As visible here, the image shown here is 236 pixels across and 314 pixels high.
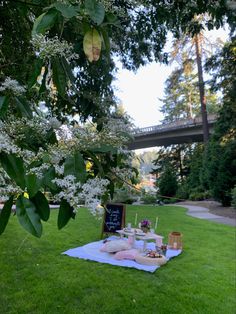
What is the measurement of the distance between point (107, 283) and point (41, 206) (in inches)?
137

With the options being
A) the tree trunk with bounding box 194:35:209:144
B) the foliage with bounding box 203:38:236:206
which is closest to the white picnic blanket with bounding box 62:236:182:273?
the foliage with bounding box 203:38:236:206

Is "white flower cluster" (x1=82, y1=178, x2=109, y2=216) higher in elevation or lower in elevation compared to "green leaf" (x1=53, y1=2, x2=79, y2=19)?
lower

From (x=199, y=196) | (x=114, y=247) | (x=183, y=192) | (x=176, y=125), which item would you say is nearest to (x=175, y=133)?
(x=176, y=125)

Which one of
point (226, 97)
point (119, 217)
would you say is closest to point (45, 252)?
point (119, 217)

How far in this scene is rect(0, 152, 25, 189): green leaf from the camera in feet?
2.88

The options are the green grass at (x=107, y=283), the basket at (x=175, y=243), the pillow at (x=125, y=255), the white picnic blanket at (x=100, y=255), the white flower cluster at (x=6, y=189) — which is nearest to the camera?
the white flower cluster at (x=6, y=189)

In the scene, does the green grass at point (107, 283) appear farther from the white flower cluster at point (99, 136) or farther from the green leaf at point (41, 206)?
the green leaf at point (41, 206)

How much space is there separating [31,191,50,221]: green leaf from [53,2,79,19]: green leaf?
0.50 meters

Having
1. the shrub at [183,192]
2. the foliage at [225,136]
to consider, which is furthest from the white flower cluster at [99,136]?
the shrub at [183,192]

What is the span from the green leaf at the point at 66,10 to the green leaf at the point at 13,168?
1.33 ft

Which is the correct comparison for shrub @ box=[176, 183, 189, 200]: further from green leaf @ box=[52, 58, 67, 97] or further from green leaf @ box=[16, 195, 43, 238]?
green leaf @ box=[16, 195, 43, 238]

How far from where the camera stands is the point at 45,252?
5422mm

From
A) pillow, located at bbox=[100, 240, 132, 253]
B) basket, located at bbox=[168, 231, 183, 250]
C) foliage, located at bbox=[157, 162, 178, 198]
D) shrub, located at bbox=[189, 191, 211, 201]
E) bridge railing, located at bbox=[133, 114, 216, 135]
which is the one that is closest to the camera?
pillow, located at bbox=[100, 240, 132, 253]

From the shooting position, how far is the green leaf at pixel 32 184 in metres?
0.90
